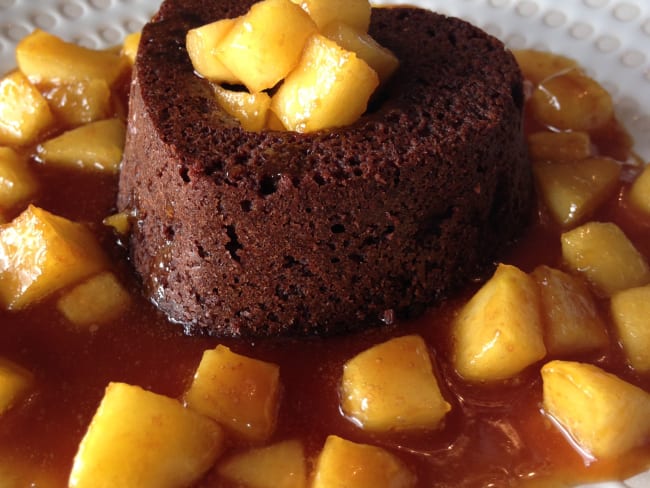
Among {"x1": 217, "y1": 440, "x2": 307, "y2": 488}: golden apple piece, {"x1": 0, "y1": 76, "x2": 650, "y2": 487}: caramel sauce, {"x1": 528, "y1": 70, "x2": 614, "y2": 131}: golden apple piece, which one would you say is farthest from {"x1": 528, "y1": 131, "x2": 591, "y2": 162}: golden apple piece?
{"x1": 217, "y1": 440, "x2": 307, "y2": 488}: golden apple piece

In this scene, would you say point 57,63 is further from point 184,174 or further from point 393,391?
point 393,391

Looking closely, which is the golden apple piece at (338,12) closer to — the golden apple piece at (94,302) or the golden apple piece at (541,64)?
the golden apple piece at (94,302)

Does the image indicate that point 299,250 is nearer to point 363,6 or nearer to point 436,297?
point 436,297

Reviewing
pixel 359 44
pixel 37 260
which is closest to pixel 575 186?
pixel 359 44

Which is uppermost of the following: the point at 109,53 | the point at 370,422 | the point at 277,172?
the point at 277,172

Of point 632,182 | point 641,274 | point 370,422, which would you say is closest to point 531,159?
point 632,182

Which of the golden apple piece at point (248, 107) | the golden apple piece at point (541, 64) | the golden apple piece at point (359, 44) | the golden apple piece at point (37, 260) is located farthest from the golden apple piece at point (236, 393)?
the golden apple piece at point (541, 64)

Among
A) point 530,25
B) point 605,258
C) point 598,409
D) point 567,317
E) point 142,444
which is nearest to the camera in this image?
point 142,444
